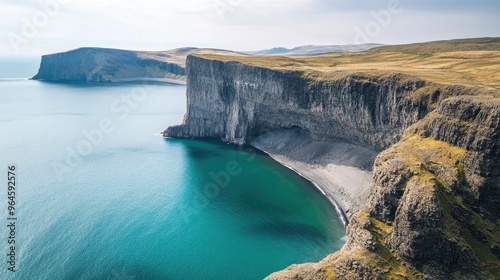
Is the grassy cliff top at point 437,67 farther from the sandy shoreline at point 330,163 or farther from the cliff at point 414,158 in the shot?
the sandy shoreline at point 330,163

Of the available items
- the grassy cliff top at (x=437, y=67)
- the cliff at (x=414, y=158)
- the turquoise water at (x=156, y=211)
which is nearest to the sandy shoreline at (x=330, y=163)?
the cliff at (x=414, y=158)

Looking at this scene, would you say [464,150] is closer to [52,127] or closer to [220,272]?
[220,272]

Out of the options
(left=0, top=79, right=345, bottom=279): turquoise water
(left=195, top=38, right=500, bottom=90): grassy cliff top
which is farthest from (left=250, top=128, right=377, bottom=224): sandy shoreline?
(left=195, top=38, right=500, bottom=90): grassy cliff top

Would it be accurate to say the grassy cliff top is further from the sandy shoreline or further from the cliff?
the sandy shoreline

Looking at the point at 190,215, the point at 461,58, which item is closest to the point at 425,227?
the point at 190,215

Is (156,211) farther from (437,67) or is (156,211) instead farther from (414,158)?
(437,67)
